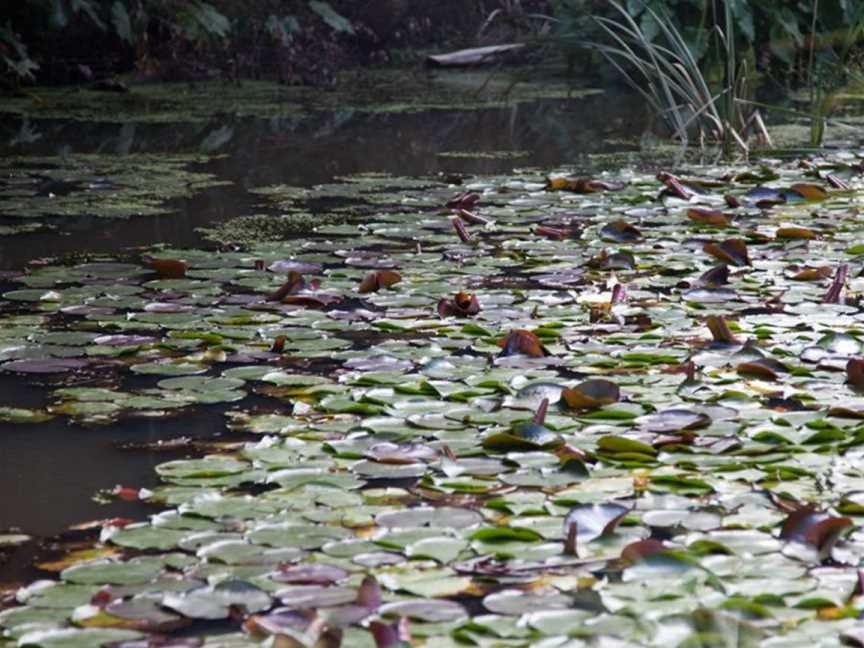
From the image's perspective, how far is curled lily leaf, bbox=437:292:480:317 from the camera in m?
2.72

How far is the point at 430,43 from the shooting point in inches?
444

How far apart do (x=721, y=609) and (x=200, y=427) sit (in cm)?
91

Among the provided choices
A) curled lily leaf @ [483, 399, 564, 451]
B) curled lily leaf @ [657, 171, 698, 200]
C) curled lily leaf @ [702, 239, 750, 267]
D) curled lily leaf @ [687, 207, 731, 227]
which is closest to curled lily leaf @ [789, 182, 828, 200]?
curled lily leaf @ [657, 171, 698, 200]

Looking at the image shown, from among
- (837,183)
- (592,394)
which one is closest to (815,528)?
(592,394)

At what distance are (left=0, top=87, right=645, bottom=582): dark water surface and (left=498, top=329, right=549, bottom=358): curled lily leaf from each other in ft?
1.67

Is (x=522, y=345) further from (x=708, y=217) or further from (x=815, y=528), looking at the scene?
(x=708, y=217)

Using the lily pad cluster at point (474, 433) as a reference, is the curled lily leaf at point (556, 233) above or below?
above

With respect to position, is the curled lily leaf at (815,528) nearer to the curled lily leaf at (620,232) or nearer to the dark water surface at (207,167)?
the dark water surface at (207,167)

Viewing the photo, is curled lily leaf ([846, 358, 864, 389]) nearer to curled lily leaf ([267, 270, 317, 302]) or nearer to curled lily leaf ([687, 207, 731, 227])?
curled lily leaf ([267, 270, 317, 302])

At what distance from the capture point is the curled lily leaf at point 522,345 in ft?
7.87

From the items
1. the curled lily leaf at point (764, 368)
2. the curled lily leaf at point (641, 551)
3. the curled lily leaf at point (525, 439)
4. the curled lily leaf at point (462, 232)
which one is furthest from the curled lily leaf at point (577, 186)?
the curled lily leaf at point (641, 551)

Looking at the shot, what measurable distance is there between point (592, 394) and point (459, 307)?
647 millimetres

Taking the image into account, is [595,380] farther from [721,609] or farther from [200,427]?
[721,609]

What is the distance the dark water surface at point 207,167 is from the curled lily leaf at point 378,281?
0.76 metres
